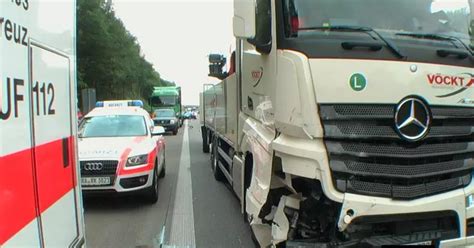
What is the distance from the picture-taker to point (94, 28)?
2041 inches

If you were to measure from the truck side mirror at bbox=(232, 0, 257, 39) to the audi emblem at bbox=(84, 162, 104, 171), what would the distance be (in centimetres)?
A: 450

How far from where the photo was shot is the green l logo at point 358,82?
4098mm

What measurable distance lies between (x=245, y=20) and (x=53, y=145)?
243 cm

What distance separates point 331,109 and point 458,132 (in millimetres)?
1190

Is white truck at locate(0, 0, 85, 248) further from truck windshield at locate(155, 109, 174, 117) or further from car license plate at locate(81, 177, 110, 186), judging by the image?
truck windshield at locate(155, 109, 174, 117)

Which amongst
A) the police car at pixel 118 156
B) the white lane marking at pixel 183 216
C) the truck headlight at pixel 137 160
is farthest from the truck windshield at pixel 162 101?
the truck headlight at pixel 137 160

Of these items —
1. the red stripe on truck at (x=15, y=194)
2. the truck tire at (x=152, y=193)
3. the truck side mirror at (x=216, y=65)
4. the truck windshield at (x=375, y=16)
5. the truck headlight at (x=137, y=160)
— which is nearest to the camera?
the red stripe on truck at (x=15, y=194)

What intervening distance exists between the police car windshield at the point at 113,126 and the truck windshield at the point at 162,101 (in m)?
29.5

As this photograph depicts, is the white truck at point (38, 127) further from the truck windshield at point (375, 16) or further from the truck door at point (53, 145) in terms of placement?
the truck windshield at point (375, 16)

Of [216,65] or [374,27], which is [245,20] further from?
→ [216,65]

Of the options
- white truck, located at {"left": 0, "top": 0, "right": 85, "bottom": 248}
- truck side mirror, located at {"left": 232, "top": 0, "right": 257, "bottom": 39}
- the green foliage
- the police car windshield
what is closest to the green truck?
the green foliage

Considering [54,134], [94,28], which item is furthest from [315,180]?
[94,28]

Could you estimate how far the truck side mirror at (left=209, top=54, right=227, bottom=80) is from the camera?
1112 cm

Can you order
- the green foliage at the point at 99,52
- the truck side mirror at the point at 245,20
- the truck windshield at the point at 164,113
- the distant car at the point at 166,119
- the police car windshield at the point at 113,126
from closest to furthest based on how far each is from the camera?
the truck side mirror at the point at 245,20 < the police car windshield at the point at 113,126 < the distant car at the point at 166,119 < the truck windshield at the point at 164,113 < the green foliage at the point at 99,52
